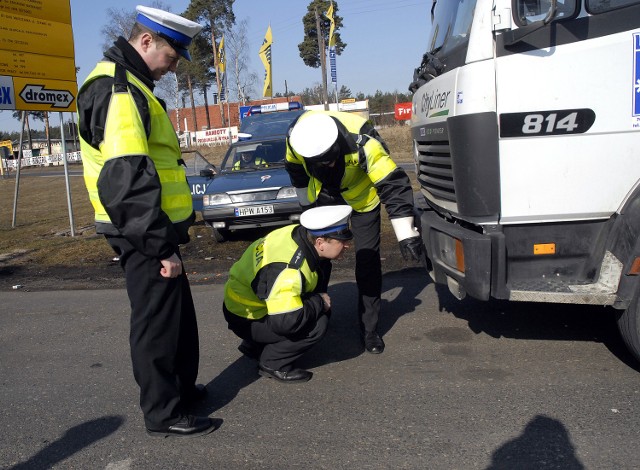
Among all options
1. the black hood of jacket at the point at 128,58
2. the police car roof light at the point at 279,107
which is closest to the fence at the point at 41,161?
the police car roof light at the point at 279,107

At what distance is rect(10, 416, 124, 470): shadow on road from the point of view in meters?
3.11

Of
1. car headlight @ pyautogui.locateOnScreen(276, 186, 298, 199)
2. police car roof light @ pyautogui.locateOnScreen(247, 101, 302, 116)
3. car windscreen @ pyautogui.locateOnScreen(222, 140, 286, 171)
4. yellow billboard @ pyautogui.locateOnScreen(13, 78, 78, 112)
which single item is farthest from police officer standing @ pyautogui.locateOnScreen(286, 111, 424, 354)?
police car roof light @ pyautogui.locateOnScreen(247, 101, 302, 116)

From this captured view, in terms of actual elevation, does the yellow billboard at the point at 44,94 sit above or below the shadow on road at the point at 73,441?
above

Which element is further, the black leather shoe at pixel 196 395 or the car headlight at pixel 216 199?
the car headlight at pixel 216 199

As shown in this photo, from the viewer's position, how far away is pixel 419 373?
3924mm

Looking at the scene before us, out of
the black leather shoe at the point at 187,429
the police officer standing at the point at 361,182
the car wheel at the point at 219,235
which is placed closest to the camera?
the black leather shoe at the point at 187,429

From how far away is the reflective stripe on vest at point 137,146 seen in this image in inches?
108

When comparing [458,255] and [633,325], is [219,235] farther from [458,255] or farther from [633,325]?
[633,325]

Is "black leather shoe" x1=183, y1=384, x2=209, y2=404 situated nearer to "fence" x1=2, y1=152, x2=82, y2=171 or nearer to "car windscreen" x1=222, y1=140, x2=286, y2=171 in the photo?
"car windscreen" x1=222, y1=140, x2=286, y2=171

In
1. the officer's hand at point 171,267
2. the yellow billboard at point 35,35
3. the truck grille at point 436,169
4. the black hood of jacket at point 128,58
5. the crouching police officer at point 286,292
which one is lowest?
the crouching police officer at point 286,292

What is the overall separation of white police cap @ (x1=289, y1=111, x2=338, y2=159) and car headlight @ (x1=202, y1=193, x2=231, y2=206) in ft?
16.3

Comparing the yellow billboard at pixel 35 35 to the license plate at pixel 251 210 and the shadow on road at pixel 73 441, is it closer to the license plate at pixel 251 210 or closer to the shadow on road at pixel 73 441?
the license plate at pixel 251 210

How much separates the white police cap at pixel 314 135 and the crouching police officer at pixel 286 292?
0.40 meters

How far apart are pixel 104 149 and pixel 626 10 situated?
2821mm
